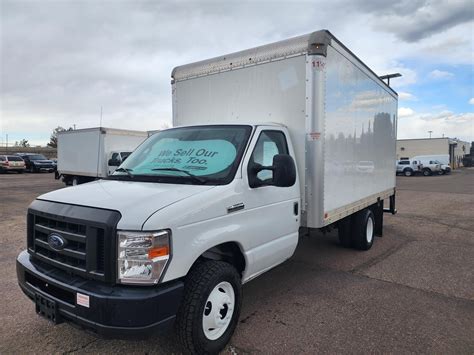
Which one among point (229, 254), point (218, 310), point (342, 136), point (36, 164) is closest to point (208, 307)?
point (218, 310)

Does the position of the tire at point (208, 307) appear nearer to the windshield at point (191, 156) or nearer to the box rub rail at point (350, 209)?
the windshield at point (191, 156)

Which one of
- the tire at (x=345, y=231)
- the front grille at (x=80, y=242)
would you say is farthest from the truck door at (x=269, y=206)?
the tire at (x=345, y=231)

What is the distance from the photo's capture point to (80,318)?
2746 mm

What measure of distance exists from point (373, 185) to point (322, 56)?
3.43 m

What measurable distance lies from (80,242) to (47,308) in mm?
651

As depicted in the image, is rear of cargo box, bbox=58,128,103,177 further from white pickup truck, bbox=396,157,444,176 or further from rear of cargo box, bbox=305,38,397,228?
white pickup truck, bbox=396,157,444,176

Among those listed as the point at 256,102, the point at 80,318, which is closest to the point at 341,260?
the point at 256,102

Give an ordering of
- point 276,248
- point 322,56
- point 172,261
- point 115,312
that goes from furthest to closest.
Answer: point 322,56, point 276,248, point 172,261, point 115,312

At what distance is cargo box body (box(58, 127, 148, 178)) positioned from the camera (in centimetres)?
1786

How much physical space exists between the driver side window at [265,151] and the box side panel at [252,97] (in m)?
0.32

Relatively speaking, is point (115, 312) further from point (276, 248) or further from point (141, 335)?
point (276, 248)

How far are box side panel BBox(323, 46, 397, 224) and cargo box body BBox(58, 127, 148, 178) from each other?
13.1 m

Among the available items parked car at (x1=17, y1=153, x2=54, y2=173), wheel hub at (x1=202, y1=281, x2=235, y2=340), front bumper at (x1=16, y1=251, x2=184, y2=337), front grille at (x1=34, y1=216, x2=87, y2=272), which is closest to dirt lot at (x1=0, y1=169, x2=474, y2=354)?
wheel hub at (x1=202, y1=281, x2=235, y2=340)

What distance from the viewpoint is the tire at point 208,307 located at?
2957mm
